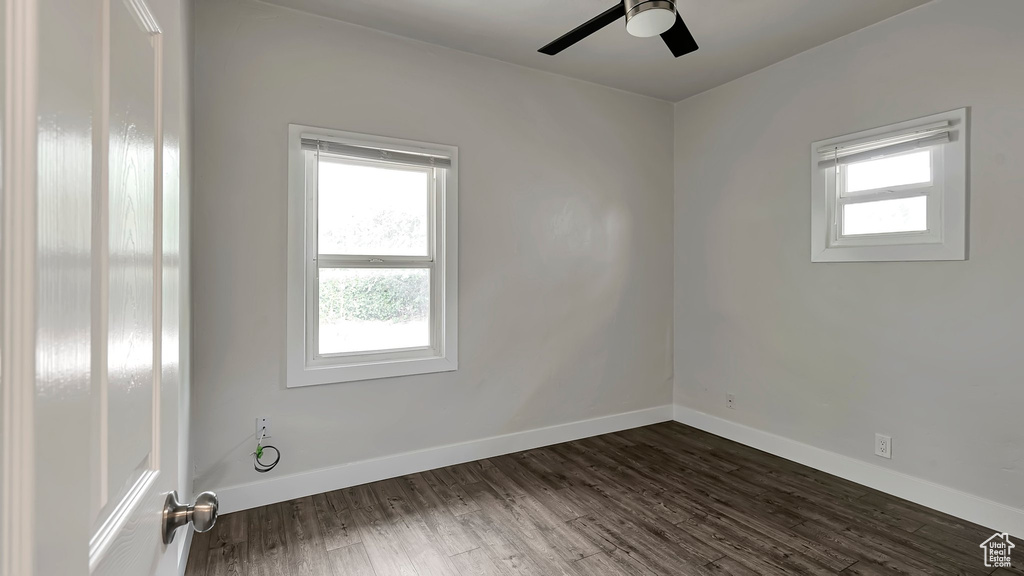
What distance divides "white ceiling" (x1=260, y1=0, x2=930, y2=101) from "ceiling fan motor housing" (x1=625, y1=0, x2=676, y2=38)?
2.40 ft

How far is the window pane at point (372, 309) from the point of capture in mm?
2920

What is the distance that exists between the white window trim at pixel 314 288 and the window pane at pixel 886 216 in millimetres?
2527

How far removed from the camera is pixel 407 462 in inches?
120

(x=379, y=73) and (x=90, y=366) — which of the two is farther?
(x=379, y=73)

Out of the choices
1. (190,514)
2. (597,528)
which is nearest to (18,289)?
(190,514)

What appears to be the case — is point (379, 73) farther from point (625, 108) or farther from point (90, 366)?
point (90, 366)

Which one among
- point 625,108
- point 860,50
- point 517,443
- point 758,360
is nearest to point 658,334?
point 758,360

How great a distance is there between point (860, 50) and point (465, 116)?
8.11 ft

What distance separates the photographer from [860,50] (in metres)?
2.95

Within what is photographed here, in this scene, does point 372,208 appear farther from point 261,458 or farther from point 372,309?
point 261,458

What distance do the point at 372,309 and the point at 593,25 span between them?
2.02m

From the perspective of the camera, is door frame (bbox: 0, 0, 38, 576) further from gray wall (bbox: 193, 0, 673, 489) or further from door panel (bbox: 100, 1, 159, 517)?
gray wall (bbox: 193, 0, 673, 489)

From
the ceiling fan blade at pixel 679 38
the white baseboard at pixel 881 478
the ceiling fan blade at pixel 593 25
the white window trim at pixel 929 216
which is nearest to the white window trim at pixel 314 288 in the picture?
the ceiling fan blade at pixel 593 25

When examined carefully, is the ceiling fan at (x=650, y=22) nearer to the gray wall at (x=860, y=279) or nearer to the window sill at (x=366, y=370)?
the gray wall at (x=860, y=279)
